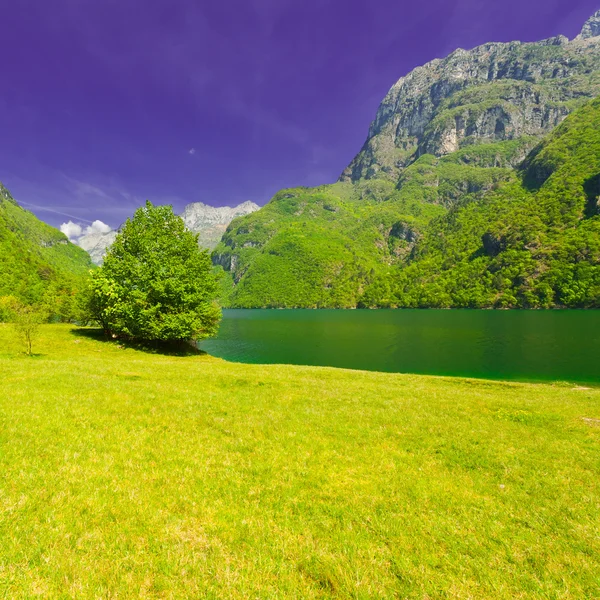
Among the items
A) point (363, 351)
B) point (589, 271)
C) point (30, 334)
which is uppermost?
point (589, 271)

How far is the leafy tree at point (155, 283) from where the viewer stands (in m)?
41.2

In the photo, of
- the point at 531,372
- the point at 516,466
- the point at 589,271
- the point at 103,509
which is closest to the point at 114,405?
the point at 103,509

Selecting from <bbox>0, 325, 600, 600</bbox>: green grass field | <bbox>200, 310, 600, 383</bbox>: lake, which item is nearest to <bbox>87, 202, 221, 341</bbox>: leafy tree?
<bbox>0, 325, 600, 600</bbox>: green grass field

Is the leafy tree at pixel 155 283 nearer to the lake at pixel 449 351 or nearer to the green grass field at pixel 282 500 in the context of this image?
the green grass field at pixel 282 500

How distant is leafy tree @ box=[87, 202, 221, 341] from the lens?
135 ft

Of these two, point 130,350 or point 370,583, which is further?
point 130,350

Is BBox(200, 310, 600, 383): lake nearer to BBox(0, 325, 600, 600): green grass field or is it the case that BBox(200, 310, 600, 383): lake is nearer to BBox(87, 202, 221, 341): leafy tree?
BBox(87, 202, 221, 341): leafy tree

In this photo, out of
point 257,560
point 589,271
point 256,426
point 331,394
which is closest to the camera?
point 257,560

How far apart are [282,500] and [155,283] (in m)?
38.0

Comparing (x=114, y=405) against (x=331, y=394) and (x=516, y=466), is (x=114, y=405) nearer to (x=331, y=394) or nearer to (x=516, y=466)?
(x=331, y=394)

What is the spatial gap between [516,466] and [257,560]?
10.4 metres

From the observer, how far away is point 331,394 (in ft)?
69.4

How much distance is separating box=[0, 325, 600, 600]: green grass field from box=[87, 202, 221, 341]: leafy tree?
962 inches

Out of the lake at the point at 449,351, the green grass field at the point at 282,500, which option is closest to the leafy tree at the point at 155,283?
the green grass field at the point at 282,500
